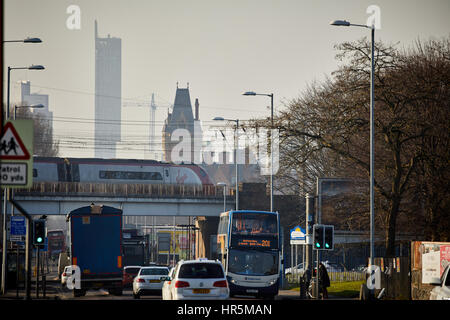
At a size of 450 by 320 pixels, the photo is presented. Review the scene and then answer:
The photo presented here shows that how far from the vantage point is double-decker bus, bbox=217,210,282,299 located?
124ft

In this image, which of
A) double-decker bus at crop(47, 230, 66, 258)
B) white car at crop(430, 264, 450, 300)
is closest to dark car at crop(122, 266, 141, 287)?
white car at crop(430, 264, 450, 300)

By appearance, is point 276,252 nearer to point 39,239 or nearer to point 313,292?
point 313,292

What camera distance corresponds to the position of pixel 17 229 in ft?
125

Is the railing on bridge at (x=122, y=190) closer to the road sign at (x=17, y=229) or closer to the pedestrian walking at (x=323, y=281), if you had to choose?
the road sign at (x=17, y=229)

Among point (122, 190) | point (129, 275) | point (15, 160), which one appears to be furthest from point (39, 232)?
point (122, 190)

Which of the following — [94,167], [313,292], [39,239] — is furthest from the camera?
[94,167]

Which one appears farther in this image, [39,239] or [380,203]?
[380,203]

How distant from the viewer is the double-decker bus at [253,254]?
3788 cm

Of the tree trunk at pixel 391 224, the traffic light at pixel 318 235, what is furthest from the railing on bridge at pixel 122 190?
the traffic light at pixel 318 235

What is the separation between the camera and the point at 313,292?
3494 centimetres

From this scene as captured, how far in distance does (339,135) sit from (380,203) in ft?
23.0

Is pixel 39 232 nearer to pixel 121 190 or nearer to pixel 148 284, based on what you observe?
pixel 148 284

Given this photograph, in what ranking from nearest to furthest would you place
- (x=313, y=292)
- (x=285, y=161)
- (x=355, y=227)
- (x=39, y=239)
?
(x=39, y=239)
(x=313, y=292)
(x=285, y=161)
(x=355, y=227)
